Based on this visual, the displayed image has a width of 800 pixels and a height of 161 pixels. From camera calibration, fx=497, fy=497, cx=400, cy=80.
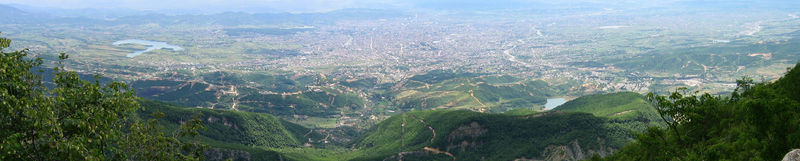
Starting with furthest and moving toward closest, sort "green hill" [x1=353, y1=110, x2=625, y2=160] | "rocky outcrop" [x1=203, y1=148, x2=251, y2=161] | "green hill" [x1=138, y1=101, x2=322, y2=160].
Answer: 1. "green hill" [x1=138, y1=101, x2=322, y2=160]
2. "rocky outcrop" [x1=203, y1=148, x2=251, y2=161]
3. "green hill" [x1=353, y1=110, x2=625, y2=160]

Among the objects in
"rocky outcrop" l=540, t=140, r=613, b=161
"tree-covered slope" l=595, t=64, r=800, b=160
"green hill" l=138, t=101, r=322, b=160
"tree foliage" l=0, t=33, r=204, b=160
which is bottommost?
"green hill" l=138, t=101, r=322, b=160

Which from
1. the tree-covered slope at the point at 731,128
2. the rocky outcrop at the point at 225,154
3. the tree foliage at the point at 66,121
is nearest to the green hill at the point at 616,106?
the tree-covered slope at the point at 731,128

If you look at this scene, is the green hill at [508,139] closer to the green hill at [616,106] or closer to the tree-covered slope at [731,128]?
the green hill at [616,106]

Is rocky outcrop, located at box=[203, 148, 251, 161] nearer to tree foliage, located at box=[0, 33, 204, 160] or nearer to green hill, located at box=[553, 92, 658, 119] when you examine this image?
tree foliage, located at box=[0, 33, 204, 160]

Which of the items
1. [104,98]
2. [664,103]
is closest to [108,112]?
A: [104,98]

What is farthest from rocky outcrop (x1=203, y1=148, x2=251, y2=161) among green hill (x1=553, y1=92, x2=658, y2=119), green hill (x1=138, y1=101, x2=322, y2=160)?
green hill (x1=553, y1=92, x2=658, y2=119)

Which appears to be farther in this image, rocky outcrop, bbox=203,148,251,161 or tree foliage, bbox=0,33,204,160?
rocky outcrop, bbox=203,148,251,161

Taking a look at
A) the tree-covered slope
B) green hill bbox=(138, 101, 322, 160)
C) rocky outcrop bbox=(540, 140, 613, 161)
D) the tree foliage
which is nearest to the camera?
the tree foliage

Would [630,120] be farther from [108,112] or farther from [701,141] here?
[108,112]
